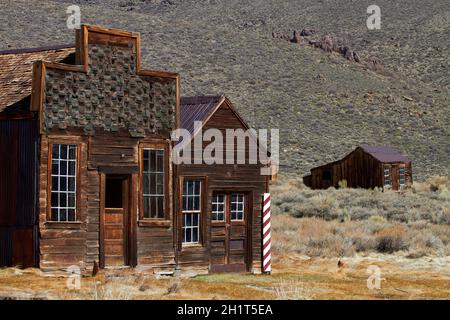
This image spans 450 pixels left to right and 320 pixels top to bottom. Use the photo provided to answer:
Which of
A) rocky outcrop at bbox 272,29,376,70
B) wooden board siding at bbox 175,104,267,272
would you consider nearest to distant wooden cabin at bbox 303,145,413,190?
wooden board siding at bbox 175,104,267,272

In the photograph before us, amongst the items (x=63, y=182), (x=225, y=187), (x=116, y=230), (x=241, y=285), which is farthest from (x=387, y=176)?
(x=63, y=182)

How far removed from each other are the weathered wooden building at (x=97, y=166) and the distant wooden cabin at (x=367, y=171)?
1311 inches

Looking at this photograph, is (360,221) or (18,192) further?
(360,221)

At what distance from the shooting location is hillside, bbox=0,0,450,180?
2744 inches

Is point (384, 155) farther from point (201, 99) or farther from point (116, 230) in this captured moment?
point (116, 230)

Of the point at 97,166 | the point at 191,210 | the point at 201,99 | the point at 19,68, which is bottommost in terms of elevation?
the point at 191,210

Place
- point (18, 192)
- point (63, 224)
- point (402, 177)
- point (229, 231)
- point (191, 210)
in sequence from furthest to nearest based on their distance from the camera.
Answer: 1. point (402, 177)
2. point (229, 231)
3. point (191, 210)
4. point (18, 192)
5. point (63, 224)

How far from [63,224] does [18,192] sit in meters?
1.08

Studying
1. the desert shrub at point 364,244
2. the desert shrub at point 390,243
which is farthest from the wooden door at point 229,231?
the desert shrub at point 390,243

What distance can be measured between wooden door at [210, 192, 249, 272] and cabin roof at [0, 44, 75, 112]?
4.72m

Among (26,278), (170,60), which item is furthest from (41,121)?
(170,60)

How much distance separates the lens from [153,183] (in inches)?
→ 805

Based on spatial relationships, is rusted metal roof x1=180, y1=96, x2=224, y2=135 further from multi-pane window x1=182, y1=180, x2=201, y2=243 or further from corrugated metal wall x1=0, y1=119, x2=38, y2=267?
corrugated metal wall x1=0, y1=119, x2=38, y2=267

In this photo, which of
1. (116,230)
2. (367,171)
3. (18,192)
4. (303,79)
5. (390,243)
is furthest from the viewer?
(303,79)
